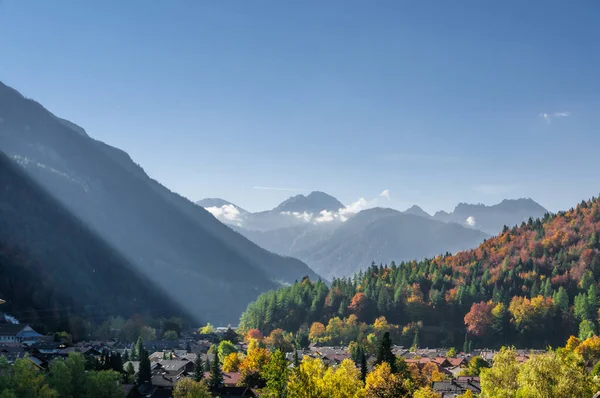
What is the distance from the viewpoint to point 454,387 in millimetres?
102562

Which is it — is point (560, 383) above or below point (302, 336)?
above

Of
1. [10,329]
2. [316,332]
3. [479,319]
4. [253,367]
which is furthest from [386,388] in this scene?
[316,332]

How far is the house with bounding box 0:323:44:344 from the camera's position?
142125mm

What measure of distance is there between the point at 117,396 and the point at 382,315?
126153mm

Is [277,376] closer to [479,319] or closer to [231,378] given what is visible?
[231,378]

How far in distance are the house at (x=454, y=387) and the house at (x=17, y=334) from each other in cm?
8533

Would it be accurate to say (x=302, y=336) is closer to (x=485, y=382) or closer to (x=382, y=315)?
(x=382, y=315)

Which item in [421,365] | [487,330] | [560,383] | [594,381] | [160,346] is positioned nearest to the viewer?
[560,383]

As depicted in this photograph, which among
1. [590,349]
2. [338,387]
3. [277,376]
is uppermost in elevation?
[590,349]

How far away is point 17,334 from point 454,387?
305ft

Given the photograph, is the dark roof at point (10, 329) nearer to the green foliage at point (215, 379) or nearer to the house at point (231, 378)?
the house at point (231, 378)

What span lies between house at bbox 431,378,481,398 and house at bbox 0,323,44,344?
85333mm

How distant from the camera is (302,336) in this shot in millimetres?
175875

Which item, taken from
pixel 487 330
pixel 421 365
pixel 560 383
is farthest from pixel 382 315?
pixel 560 383
